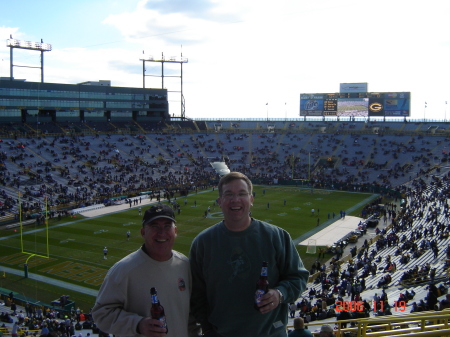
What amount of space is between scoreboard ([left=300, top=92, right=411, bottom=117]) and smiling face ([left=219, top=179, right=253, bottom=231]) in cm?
7287

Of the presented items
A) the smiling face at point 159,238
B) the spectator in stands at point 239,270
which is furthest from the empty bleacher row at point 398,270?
the smiling face at point 159,238

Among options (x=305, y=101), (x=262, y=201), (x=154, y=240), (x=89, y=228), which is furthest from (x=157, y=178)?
(x=154, y=240)

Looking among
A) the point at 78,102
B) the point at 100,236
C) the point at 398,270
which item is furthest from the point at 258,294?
the point at 78,102

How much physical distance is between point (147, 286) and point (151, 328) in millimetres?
335

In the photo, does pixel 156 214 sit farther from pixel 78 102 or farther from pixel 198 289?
pixel 78 102

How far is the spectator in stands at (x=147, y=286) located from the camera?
10.4 ft

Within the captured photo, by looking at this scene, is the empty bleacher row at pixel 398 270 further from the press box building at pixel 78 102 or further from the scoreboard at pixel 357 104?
the press box building at pixel 78 102

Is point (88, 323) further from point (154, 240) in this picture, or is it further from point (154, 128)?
point (154, 128)

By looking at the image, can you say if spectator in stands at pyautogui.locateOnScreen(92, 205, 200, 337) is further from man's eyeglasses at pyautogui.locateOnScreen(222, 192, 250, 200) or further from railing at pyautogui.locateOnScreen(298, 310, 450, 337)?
railing at pyautogui.locateOnScreen(298, 310, 450, 337)

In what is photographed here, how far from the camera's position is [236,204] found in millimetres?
3514

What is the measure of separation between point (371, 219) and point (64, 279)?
2269 centimetres

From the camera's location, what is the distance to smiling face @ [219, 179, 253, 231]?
138 inches
